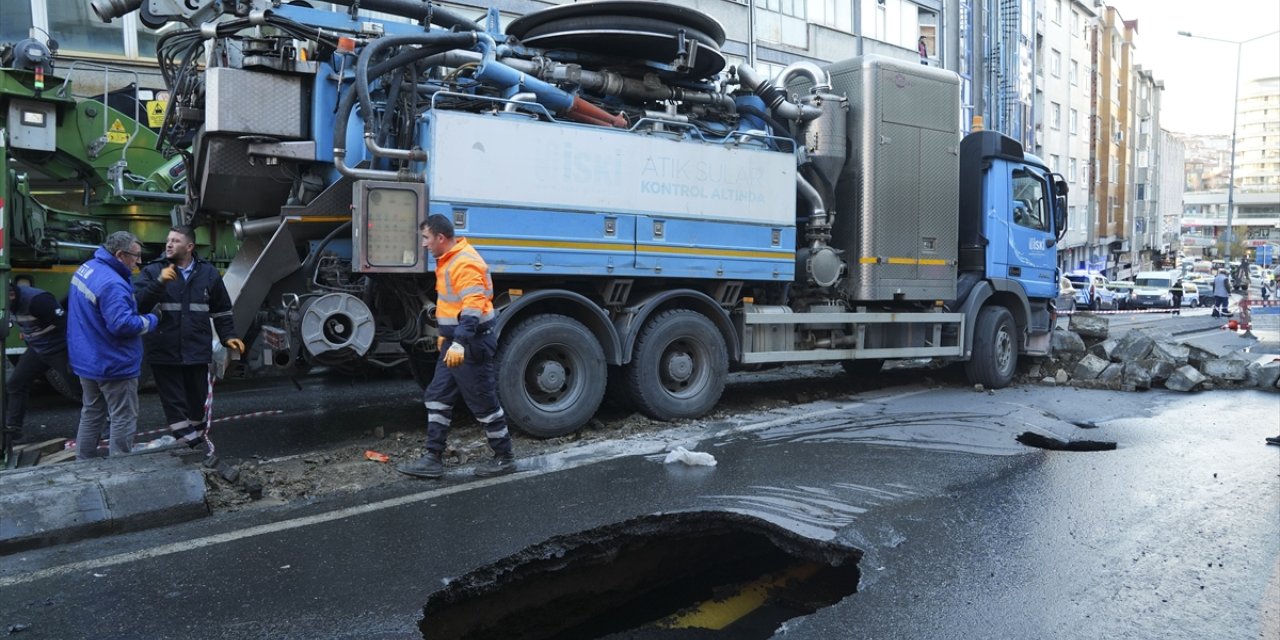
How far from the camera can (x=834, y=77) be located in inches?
361

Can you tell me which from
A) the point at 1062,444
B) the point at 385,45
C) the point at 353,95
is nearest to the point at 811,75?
the point at 1062,444

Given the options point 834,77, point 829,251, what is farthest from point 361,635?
point 834,77

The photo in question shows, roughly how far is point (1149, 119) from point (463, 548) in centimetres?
8005

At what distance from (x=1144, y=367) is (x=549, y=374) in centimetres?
779

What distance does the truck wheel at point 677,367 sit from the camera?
736 cm

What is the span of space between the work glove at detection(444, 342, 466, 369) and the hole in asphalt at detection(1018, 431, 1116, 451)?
14.5ft

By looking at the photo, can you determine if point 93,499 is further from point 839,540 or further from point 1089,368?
point 1089,368

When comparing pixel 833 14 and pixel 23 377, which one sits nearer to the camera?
pixel 23 377

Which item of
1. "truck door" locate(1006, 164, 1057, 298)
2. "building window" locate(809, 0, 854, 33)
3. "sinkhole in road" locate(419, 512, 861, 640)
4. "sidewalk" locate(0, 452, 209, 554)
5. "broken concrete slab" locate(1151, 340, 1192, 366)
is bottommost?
"sinkhole in road" locate(419, 512, 861, 640)

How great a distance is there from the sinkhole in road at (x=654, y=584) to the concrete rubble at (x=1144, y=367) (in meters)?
7.61

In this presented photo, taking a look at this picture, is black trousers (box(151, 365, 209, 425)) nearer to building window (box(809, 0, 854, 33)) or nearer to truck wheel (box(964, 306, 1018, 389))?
truck wheel (box(964, 306, 1018, 389))

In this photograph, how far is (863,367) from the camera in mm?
10797

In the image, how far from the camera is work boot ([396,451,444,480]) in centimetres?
557

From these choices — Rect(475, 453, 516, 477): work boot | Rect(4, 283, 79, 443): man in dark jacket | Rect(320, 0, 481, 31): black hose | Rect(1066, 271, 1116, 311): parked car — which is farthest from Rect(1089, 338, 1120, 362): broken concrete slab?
Rect(1066, 271, 1116, 311): parked car
